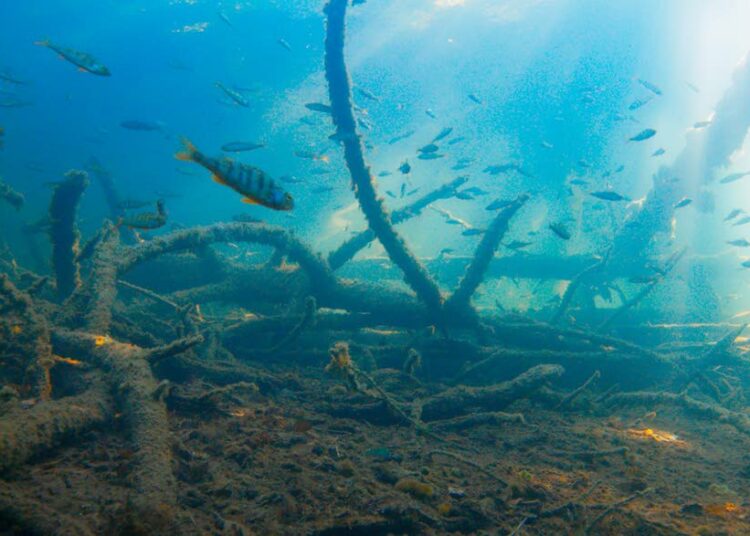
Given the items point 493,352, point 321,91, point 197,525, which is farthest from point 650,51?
point 197,525

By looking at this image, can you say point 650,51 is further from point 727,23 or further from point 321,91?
point 321,91

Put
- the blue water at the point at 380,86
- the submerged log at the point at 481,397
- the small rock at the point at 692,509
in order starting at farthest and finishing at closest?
the blue water at the point at 380,86
the submerged log at the point at 481,397
the small rock at the point at 692,509

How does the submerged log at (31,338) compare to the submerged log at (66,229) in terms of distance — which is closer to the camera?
the submerged log at (31,338)

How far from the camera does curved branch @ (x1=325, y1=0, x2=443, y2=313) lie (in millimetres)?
5980

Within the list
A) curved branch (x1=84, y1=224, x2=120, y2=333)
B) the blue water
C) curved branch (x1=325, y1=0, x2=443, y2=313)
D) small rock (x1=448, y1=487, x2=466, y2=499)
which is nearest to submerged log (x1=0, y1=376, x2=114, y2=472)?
curved branch (x1=84, y1=224, x2=120, y2=333)

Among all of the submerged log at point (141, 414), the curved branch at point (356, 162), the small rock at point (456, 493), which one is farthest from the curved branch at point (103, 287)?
the small rock at point (456, 493)

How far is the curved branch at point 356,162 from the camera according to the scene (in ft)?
19.6

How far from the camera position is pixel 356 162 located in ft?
21.3

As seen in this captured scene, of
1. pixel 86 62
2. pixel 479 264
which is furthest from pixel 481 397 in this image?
pixel 86 62

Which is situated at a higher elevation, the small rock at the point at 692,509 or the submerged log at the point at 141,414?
the submerged log at the point at 141,414

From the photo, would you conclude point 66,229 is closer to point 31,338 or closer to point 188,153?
point 31,338

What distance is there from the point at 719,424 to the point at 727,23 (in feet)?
145

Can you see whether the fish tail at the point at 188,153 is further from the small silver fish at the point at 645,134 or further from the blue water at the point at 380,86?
the blue water at the point at 380,86

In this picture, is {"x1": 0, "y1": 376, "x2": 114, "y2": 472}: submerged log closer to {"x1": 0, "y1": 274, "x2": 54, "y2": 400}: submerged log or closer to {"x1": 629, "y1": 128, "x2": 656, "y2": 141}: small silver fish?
{"x1": 0, "y1": 274, "x2": 54, "y2": 400}: submerged log
